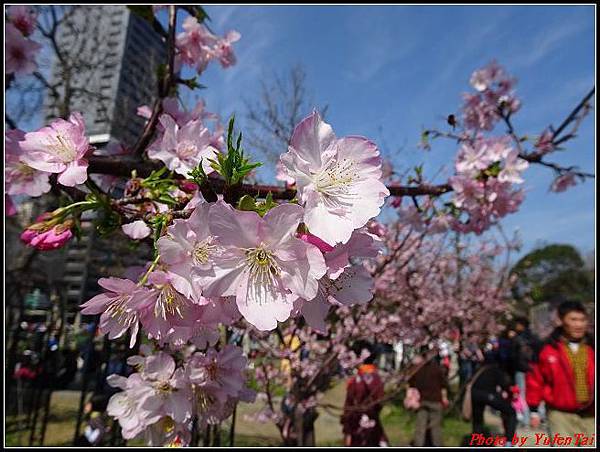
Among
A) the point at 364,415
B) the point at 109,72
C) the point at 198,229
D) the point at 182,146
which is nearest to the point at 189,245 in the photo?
the point at 198,229

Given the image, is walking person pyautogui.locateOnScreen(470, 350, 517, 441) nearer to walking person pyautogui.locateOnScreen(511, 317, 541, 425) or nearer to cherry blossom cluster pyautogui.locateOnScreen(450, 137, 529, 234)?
walking person pyautogui.locateOnScreen(511, 317, 541, 425)

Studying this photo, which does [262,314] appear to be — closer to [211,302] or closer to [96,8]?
[211,302]

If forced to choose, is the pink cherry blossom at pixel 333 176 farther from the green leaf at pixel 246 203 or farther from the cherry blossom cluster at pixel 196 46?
the cherry blossom cluster at pixel 196 46

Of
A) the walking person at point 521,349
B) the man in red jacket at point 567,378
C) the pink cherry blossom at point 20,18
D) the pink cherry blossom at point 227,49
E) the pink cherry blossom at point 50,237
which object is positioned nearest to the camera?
the pink cherry blossom at point 50,237

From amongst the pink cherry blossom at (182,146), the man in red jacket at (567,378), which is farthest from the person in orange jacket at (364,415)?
the pink cherry blossom at (182,146)

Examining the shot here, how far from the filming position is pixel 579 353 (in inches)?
150

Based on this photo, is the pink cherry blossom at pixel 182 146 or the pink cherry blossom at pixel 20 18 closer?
the pink cherry blossom at pixel 182 146

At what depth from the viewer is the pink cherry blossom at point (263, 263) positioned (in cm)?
85

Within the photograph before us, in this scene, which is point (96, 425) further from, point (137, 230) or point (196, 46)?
point (196, 46)

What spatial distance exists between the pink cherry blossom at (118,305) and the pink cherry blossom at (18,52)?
5.32ft

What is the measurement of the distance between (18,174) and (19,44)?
112 cm

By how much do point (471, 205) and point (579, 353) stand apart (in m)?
2.36

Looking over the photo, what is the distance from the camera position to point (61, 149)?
125cm

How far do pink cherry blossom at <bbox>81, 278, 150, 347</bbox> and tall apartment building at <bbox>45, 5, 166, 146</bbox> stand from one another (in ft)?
27.8
